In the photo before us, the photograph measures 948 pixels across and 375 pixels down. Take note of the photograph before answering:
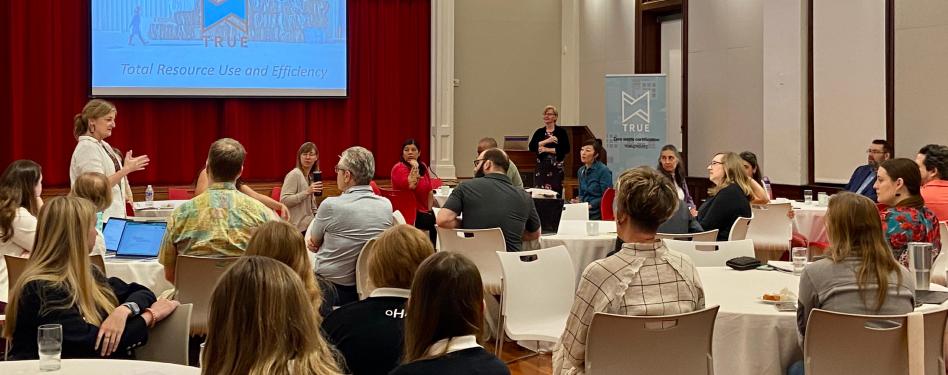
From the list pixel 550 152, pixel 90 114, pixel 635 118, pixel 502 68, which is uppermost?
pixel 502 68

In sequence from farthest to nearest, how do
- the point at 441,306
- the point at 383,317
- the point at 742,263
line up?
1. the point at 742,263
2. the point at 383,317
3. the point at 441,306

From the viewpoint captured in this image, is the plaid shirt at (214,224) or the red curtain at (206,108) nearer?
the plaid shirt at (214,224)

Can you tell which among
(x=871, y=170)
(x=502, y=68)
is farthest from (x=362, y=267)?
(x=502, y=68)

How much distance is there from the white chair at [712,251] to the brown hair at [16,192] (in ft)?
10.0

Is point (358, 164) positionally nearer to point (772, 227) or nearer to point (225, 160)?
point (225, 160)

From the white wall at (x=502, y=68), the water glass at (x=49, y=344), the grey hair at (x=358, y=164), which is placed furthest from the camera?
the white wall at (x=502, y=68)

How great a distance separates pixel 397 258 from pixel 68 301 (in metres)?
1.02

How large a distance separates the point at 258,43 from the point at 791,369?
9.76 m

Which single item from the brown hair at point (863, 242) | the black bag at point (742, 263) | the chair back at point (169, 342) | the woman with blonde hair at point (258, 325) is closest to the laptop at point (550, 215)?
the black bag at point (742, 263)

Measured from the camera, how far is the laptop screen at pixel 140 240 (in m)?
5.58

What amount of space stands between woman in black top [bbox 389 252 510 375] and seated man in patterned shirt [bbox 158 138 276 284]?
98.0 inches

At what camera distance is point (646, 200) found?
3.35 metres

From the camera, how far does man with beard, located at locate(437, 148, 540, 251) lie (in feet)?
21.0

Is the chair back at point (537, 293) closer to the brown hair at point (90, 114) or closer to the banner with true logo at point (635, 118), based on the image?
the brown hair at point (90, 114)
